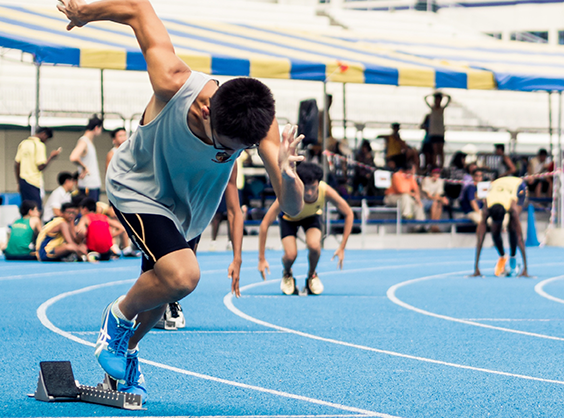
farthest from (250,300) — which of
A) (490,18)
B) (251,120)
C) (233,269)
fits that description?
(490,18)

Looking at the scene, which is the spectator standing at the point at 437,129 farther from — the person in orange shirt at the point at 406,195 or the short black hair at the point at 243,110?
the short black hair at the point at 243,110

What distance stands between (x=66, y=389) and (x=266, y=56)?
1079cm

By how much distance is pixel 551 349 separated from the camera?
6395mm

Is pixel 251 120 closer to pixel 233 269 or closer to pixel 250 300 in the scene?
pixel 233 269

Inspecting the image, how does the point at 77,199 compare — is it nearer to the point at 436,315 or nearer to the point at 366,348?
the point at 436,315

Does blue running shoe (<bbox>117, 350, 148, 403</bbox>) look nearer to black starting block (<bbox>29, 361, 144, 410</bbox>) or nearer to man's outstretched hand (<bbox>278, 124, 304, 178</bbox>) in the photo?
black starting block (<bbox>29, 361, 144, 410</bbox>)

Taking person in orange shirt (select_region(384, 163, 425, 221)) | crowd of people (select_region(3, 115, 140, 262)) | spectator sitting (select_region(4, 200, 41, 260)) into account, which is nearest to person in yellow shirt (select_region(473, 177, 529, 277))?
crowd of people (select_region(3, 115, 140, 262))

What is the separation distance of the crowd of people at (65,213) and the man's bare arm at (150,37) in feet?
29.3

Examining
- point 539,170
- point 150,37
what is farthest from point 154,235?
point 539,170

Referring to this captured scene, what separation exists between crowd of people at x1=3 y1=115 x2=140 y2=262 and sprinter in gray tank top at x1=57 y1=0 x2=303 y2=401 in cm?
883

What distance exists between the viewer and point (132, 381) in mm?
4375

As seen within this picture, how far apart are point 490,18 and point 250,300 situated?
1424 inches

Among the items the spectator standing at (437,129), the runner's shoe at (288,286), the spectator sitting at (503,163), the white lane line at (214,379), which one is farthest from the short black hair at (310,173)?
the spectator sitting at (503,163)

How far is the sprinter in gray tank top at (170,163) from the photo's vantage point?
3.58 metres
